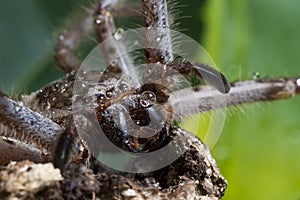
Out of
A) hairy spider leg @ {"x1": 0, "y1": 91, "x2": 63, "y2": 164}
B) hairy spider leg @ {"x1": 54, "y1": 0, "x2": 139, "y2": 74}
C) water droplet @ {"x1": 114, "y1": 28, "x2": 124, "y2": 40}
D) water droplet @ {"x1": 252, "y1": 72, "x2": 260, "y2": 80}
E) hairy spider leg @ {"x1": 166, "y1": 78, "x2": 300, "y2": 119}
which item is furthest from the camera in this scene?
hairy spider leg @ {"x1": 54, "y1": 0, "x2": 139, "y2": 74}

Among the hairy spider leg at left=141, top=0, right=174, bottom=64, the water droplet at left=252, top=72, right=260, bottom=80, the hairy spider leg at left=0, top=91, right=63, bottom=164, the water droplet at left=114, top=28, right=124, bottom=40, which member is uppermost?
the water droplet at left=114, top=28, right=124, bottom=40

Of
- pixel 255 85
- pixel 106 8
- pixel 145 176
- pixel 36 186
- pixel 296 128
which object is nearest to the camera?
pixel 36 186

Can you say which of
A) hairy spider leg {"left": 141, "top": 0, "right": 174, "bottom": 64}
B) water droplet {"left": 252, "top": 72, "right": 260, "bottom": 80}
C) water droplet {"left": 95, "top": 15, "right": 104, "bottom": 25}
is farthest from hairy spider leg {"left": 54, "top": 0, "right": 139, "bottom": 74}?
hairy spider leg {"left": 141, "top": 0, "right": 174, "bottom": 64}

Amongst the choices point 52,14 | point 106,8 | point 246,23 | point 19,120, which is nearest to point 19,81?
point 52,14

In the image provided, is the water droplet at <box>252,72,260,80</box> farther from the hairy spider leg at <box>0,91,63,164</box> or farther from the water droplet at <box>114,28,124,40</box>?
the hairy spider leg at <box>0,91,63,164</box>

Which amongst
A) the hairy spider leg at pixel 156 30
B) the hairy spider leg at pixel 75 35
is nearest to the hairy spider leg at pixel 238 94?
the hairy spider leg at pixel 156 30

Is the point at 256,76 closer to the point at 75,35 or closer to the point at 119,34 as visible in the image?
the point at 119,34

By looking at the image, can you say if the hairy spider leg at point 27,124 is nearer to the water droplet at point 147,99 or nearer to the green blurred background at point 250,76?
the water droplet at point 147,99

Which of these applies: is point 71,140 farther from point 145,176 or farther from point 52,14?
point 52,14
